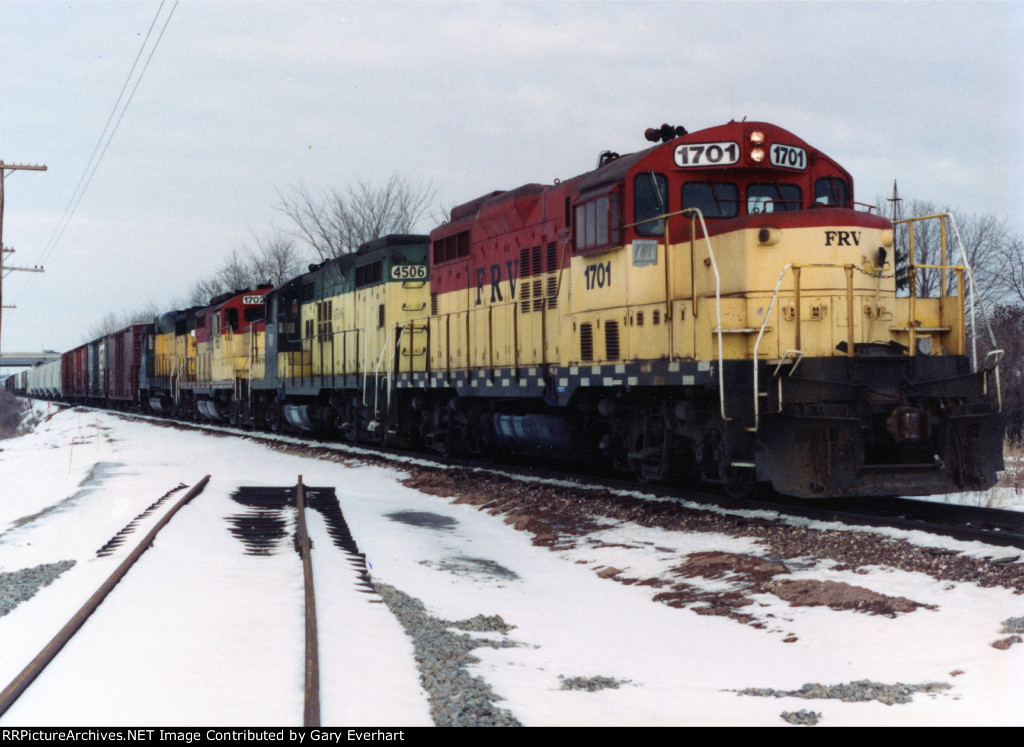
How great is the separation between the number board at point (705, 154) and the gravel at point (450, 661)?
18.2 ft

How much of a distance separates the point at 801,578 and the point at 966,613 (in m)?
1.45

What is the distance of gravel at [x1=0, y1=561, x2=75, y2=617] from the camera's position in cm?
690

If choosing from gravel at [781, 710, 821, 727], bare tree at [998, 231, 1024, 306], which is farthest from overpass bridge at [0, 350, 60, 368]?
gravel at [781, 710, 821, 727]

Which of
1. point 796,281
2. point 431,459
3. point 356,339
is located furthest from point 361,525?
point 356,339

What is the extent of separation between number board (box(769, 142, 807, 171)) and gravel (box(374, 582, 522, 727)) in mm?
6019

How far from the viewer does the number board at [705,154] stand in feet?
34.4

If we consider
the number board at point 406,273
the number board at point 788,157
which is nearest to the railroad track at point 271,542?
the number board at point 788,157

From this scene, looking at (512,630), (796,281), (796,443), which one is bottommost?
(512,630)

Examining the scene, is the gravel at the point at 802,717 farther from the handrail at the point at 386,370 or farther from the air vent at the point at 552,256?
the handrail at the point at 386,370

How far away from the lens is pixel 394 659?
5.26 m

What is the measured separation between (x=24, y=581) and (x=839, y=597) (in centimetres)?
594

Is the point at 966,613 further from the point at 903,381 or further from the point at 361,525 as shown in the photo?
the point at 361,525

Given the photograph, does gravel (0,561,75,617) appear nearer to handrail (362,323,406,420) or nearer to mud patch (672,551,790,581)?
mud patch (672,551,790,581)

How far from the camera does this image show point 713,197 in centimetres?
1062
